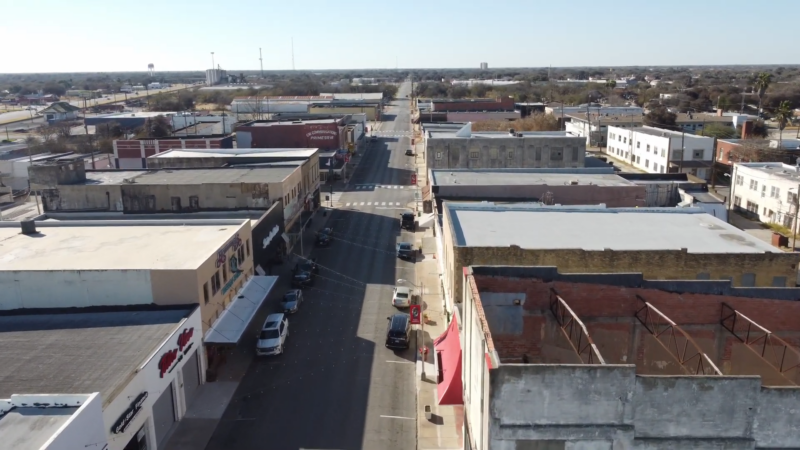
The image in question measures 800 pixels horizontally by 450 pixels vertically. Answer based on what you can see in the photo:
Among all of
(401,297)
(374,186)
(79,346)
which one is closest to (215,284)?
(79,346)

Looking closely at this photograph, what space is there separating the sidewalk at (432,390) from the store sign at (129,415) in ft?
32.8

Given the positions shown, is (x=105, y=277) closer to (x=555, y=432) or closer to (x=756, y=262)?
(x=555, y=432)

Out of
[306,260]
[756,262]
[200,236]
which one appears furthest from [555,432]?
[306,260]

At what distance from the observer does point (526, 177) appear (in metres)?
46.4

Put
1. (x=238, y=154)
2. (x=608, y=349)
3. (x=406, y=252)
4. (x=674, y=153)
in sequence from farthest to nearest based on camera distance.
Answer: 1. (x=674, y=153)
2. (x=238, y=154)
3. (x=406, y=252)
4. (x=608, y=349)

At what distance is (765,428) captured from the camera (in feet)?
46.4

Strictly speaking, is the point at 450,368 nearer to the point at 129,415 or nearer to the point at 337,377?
the point at 337,377

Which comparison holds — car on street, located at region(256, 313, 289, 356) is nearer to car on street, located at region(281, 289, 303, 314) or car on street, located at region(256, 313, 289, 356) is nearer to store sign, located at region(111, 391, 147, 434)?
car on street, located at region(281, 289, 303, 314)

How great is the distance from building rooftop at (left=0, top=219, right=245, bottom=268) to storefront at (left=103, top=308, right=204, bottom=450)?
3592 mm

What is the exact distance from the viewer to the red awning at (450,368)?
21844mm

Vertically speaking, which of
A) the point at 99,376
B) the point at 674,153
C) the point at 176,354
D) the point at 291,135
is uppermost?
the point at 291,135

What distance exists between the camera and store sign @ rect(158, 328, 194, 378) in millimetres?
21719

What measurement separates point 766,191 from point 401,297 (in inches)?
1447

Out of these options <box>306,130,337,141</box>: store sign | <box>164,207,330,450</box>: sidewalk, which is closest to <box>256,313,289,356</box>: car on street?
<box>164,207,330,450</box>: sidewalk
